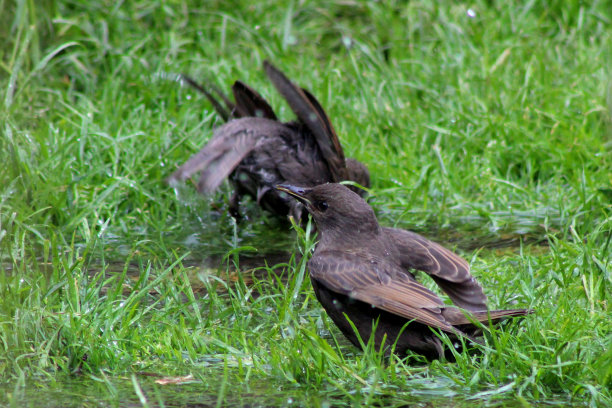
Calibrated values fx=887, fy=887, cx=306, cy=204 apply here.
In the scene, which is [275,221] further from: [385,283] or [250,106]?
[385,283]

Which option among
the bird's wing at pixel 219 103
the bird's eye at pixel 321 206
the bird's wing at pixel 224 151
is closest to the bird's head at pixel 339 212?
the bird's eye at pixel 321 206

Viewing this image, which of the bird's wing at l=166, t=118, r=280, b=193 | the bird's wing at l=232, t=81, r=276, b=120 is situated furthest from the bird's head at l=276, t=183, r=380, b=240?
the bird's wing at l=232, t=81, r=276, b=120

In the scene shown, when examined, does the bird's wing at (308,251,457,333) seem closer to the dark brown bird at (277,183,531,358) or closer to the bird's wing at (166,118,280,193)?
the dark brown bird at (277,183,531,358)

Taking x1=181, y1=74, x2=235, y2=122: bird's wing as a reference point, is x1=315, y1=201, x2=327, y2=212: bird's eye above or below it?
below

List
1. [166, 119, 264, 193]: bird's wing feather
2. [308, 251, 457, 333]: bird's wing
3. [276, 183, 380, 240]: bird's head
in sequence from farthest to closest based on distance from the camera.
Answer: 1. [166, 119, 264, 193]: bird's wing feather
2. [276, 183, 380, 240]: bird's head
3. [308, 251, 457, 333]: bird's wing

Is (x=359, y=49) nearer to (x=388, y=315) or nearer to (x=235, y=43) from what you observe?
(x=235, y=43)

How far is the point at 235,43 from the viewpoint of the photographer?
9.15 m

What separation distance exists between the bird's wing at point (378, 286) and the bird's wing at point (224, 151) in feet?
6.18

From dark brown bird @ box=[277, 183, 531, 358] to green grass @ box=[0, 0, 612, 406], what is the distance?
14cm

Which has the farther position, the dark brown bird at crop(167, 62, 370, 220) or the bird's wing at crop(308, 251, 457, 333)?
the dark brown bird at crop(167, 62, 370, 220)

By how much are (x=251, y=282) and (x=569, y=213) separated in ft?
7.70

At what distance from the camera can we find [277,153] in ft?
22.8

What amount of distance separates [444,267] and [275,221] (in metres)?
2.67

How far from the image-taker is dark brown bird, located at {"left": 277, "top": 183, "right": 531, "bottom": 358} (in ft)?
14.0
